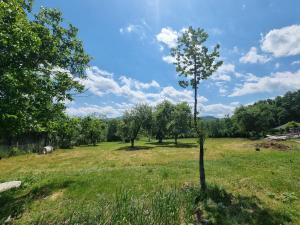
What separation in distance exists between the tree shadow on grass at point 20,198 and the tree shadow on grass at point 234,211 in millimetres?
7760

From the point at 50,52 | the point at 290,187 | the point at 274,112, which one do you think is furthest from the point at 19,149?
the point at 274,112

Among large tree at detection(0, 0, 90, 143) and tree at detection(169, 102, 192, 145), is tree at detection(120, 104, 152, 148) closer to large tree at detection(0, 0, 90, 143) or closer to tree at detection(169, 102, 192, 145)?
tree at detection(169, 102, 192, 145)

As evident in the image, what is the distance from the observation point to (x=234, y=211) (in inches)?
330

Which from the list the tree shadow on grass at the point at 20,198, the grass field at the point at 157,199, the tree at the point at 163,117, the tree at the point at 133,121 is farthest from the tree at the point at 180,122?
the tree shadow on grass at the point at 20,198

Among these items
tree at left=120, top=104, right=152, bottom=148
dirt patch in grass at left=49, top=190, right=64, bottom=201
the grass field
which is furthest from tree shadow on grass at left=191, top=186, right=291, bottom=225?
tree at left=120, top=104, right=152, bottom=148

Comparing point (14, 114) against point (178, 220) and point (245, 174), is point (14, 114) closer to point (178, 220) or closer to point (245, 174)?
point (178, 220)

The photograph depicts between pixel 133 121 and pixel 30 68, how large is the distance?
35.9 meters

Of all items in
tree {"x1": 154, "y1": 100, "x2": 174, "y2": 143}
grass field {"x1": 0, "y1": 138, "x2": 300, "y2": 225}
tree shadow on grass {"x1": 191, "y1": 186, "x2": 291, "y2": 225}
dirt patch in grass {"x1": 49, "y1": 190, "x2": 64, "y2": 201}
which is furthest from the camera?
tree {"x1": 154, "y1": 100, "x2": 174, "y2": 143}

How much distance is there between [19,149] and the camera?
40531mm

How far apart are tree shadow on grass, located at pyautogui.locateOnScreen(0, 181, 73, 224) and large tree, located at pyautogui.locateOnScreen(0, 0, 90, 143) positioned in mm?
3319

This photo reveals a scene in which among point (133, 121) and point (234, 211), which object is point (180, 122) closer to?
point (133, 121)

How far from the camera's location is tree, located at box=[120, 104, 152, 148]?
155ft

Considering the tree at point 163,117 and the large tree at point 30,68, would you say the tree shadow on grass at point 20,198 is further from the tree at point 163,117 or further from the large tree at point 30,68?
the tree at point 163,117

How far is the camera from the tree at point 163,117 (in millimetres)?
57219
